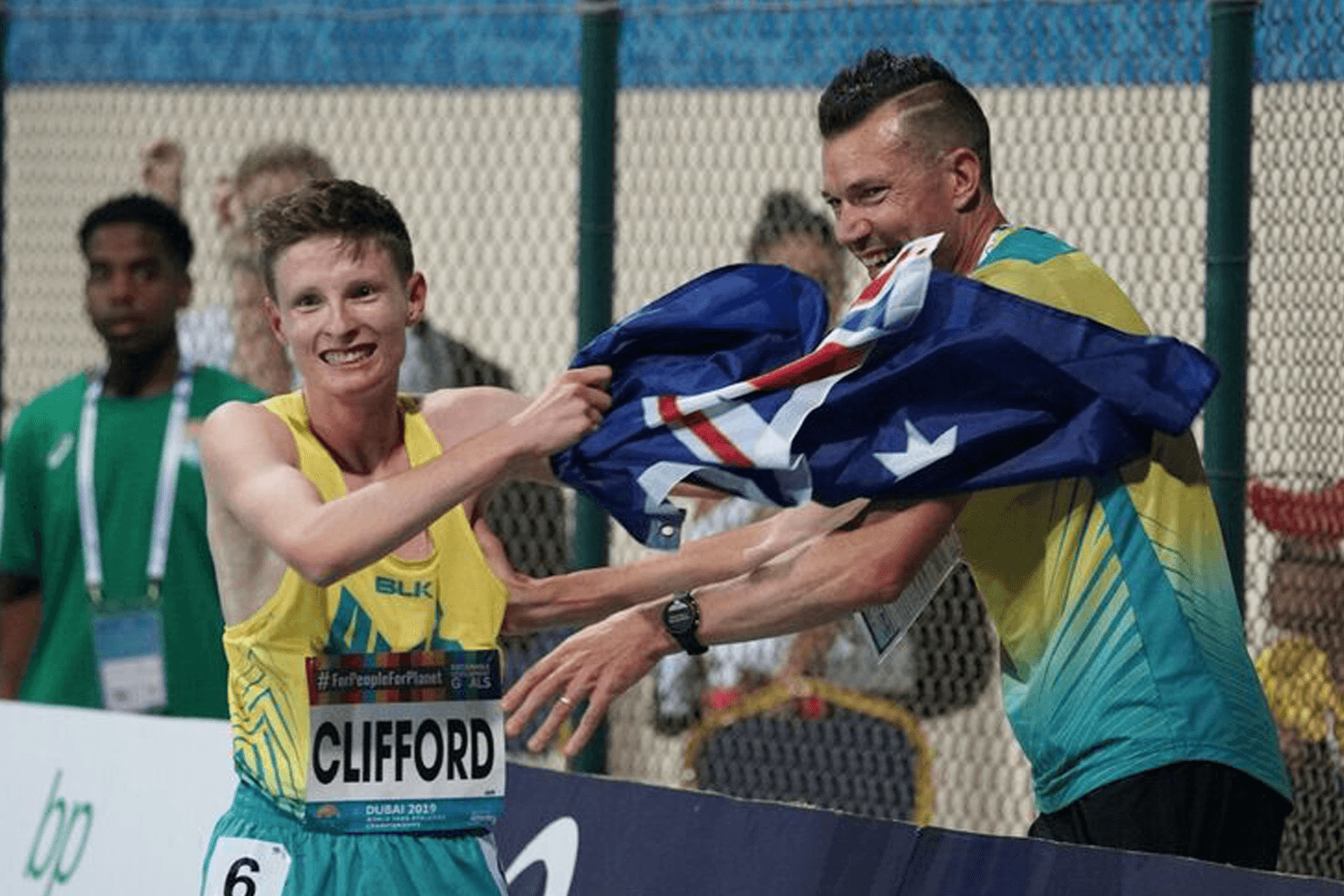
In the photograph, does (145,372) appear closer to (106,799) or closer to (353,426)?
(106,799)

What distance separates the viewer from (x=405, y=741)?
16.0 feet

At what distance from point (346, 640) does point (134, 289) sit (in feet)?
12.3

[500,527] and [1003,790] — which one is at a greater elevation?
[500,527]

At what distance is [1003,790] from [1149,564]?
2895mm

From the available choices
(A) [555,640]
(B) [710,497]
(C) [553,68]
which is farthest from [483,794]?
(C) [553,68]

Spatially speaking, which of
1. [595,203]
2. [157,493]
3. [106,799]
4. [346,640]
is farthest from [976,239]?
[157,493]

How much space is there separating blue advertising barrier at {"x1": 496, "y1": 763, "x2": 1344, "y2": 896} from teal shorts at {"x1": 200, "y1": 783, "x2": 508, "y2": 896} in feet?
3.06

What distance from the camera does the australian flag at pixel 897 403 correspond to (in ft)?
15.5

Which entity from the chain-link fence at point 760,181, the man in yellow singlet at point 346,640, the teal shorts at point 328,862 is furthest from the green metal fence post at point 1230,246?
the teal shorts at point 328,862

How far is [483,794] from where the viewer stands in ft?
16.2

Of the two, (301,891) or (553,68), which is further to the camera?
(553,68)

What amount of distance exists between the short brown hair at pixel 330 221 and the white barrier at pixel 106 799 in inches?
82.2

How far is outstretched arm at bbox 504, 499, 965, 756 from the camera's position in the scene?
189 inches

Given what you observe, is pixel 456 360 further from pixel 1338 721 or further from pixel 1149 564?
pixel 1149 564
